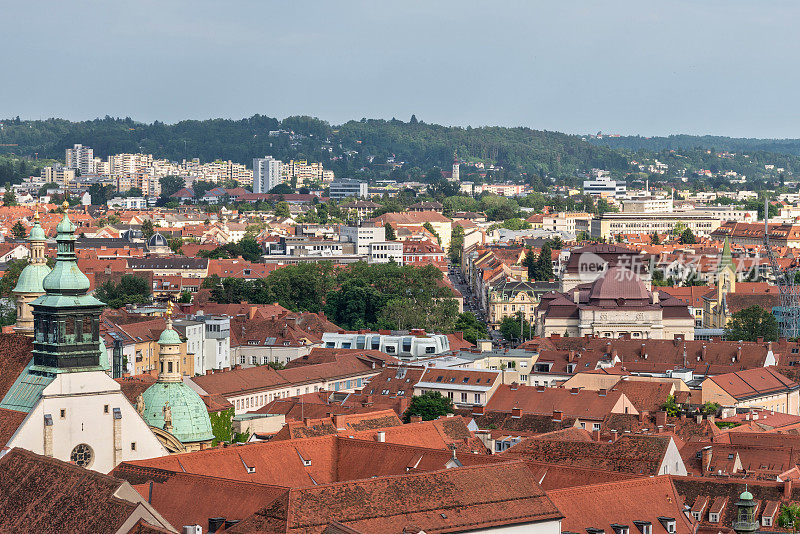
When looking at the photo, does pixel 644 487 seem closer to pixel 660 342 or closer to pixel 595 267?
pixel 660 342

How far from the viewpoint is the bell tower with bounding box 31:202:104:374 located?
140 feet

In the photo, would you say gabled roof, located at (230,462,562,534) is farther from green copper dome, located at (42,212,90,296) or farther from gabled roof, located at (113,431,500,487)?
green copper dome, located at (42,212,90,296)

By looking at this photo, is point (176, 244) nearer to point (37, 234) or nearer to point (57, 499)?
point (37, 234)

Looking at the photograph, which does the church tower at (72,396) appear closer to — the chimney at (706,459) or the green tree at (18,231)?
the chimney at (706,459)

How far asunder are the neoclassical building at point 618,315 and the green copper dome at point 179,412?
194 ft

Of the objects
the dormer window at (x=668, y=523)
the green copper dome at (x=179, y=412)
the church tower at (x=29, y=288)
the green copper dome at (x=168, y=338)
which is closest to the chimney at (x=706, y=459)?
the dormer window at (x=668, y=523)

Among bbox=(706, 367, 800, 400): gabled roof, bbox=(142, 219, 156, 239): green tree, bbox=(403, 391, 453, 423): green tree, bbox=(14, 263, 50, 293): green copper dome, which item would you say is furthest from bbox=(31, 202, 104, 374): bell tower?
bbox=(142, 219, 156, 239): green tree

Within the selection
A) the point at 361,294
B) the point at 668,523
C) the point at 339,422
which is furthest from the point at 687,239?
the point at 668,523

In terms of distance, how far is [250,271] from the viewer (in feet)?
465

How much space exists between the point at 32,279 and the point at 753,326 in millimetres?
56581

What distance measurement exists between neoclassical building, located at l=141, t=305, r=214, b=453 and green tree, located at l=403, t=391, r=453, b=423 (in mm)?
19338

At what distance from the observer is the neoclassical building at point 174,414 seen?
46.1m

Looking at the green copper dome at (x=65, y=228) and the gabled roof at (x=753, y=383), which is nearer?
the green copper dome at (x=65, y=228)

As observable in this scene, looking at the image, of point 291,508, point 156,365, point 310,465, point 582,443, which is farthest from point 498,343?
point 291,508
